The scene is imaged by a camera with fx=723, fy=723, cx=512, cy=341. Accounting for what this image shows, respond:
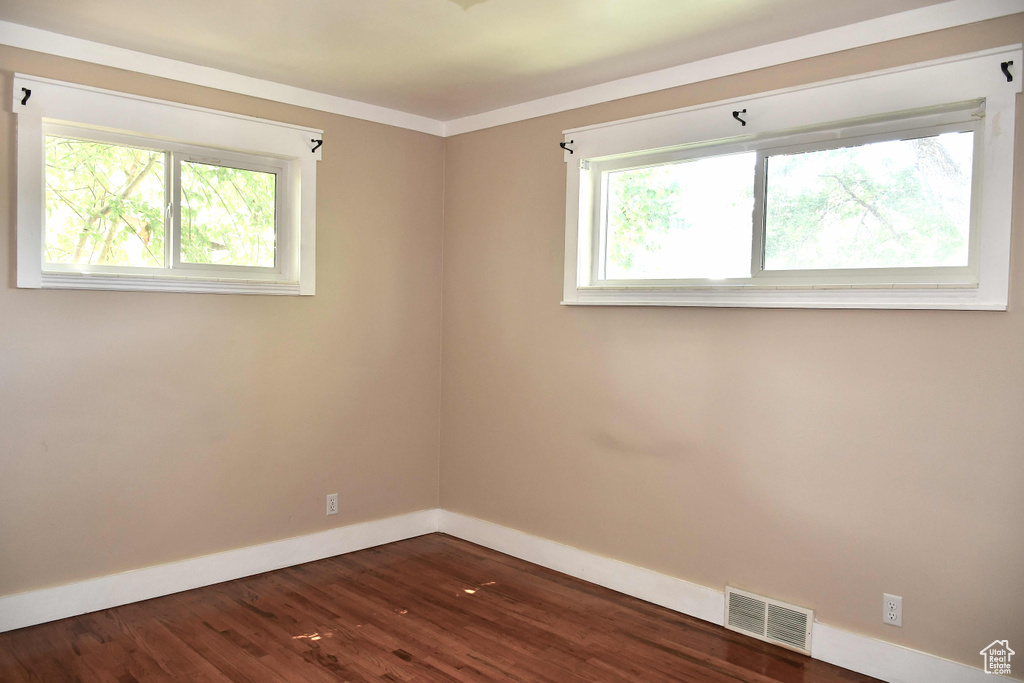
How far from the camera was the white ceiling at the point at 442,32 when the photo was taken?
281 centimetres

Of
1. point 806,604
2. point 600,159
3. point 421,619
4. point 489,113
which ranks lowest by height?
point 421,619

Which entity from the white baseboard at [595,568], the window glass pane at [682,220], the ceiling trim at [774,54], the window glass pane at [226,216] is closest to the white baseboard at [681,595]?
the white baseboard at [595,568]

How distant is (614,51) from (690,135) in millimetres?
526

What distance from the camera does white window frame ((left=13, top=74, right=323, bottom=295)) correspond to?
3117mm

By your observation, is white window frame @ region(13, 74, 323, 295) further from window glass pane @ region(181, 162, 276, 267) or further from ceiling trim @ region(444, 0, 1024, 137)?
ceiling trim @ region(444, 0, 1024, 137)

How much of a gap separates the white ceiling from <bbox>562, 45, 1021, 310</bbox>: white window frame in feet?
0.89

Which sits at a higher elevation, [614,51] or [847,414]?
[614,51]

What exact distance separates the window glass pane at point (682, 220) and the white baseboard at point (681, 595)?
1499mm

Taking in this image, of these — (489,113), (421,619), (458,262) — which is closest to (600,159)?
(489,113)

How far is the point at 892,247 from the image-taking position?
2.88 m

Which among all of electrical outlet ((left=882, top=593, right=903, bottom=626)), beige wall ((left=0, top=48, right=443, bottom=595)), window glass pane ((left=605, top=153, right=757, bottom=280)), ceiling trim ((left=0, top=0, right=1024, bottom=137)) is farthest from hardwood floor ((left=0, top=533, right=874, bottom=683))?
ceiling trim ((left=0, top=0, right=1024, bottom=137))

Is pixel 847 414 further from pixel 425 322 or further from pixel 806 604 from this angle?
pixel 425 322

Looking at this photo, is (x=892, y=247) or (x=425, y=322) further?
(x=425, y=322)

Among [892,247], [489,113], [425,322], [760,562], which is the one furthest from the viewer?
[425,322]
